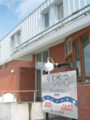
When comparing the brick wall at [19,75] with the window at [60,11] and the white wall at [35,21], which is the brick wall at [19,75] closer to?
the white wall at [35,21]

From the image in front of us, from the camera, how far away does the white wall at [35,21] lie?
9.28 metres

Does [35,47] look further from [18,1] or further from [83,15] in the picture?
[83,15]

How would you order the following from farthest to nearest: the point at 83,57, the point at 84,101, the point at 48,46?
the point at 48,46 < the point at 83,57 < the point at 84,101

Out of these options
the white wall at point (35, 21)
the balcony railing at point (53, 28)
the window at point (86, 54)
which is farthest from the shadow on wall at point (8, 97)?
the window at point (86, 54)

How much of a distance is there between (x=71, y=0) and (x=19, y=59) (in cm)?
650

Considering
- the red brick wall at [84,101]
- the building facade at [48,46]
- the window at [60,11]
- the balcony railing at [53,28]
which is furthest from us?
the window at [60,11]

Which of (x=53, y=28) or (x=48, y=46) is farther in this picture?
(x=48, y=46)

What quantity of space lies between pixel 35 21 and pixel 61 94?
7852mm

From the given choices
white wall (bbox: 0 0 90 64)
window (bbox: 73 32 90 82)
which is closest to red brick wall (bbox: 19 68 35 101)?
white wall (bbox: 0 0 90 64)

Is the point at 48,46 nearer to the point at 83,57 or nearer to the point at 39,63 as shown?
the point at 39,63

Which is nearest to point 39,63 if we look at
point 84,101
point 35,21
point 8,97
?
point 35,21

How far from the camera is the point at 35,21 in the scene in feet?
42.2

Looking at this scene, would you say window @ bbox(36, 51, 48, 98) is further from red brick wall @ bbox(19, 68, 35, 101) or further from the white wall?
the white wall

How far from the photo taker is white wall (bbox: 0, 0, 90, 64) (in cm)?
928
